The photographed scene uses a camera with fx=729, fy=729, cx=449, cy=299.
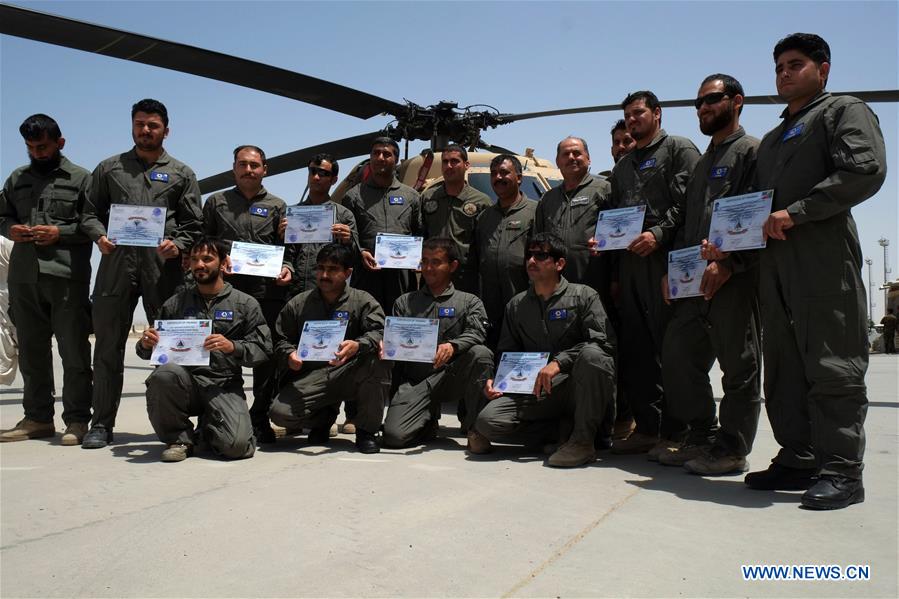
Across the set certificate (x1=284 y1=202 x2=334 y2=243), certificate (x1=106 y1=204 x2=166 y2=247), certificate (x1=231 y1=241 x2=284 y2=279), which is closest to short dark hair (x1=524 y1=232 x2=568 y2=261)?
certificate (x1=284 y1=202 x2=334 y2=243)

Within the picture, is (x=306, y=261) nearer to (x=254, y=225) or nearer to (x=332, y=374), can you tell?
(x=254, y=225)

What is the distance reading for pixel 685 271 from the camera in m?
4.14

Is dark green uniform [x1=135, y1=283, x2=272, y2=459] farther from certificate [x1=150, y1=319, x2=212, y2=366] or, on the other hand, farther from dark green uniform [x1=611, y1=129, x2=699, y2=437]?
dark green uniform [x1=611, y1=129, x2=699, y2=437]

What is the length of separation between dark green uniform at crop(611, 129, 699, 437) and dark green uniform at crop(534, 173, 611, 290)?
248 millimetres

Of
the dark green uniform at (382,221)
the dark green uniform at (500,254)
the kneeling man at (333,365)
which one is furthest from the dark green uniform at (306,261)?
the dark green uniform at (500,254)

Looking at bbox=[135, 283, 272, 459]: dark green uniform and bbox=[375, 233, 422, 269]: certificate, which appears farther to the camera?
bbox=[375, 233, 422, 269]: certificate

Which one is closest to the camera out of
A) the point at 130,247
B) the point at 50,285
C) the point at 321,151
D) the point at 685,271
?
the point at 685,271

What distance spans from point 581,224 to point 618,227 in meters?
0.51

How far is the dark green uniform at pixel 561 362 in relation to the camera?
4.41 m

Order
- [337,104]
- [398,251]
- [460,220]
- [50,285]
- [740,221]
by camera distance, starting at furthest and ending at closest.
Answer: [337,104] → [460,220] → [398,251] → [50,285] → [740,221]

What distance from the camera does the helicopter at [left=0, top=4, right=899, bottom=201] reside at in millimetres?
5520

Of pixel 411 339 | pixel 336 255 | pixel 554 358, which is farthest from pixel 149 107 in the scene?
pixel 554 358

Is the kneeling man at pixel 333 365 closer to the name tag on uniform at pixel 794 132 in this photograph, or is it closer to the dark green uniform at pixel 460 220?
the dark green uniform at pixel 460 220

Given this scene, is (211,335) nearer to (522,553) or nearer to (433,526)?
(433,526)
